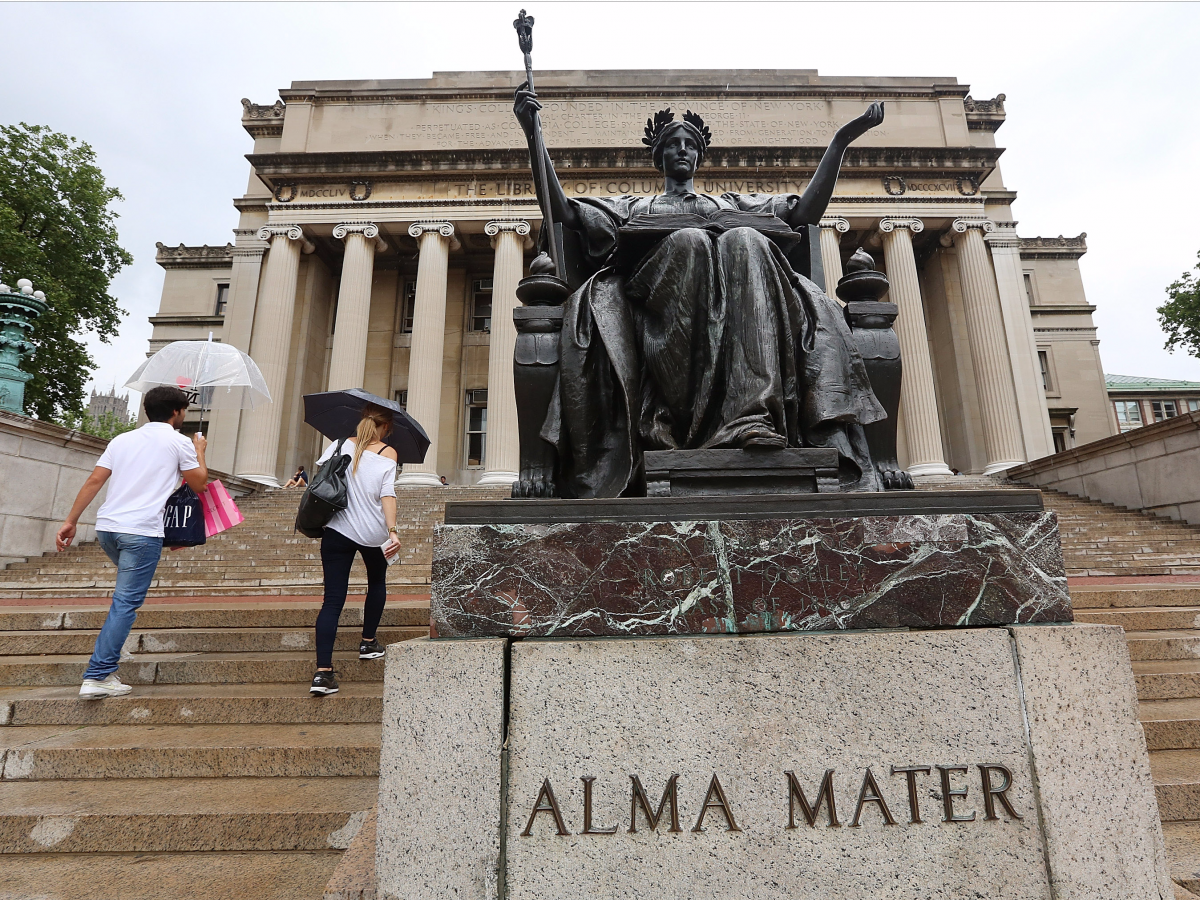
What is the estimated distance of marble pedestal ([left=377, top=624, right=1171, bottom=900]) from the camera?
1.89 metres

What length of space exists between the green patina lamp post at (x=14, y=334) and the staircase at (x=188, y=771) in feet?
21.0

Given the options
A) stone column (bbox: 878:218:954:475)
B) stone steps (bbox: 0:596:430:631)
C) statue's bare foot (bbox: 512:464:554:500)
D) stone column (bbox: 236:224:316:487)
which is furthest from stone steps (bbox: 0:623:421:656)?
stone column (bbox: 878:218:954:475)

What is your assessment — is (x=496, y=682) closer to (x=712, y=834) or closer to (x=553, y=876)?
(x=553, y=876)

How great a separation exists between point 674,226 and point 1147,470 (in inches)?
517

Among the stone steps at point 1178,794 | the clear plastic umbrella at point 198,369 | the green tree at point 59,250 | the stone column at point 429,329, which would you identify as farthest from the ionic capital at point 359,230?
the stone steps at point 1178,794

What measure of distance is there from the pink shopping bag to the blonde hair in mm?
1172

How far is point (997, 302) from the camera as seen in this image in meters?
23.2

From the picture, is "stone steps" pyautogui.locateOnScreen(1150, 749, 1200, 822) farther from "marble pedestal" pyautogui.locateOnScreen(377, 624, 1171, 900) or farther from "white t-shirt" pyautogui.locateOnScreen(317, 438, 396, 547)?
"white t-shirt" pyautogui.locateOnScreen(317, 438, 396, 547)

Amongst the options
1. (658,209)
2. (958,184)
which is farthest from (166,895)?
(958,184)

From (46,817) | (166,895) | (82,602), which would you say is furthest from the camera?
(82,602)

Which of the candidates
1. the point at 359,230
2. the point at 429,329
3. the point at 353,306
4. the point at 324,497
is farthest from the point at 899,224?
the point at 324,497

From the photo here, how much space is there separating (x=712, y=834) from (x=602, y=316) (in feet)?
6.84

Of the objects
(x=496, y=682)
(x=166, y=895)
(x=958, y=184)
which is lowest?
(x=166, y=895)

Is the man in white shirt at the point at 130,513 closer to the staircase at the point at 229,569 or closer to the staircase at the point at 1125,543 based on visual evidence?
the staircase at the point at 229,569
